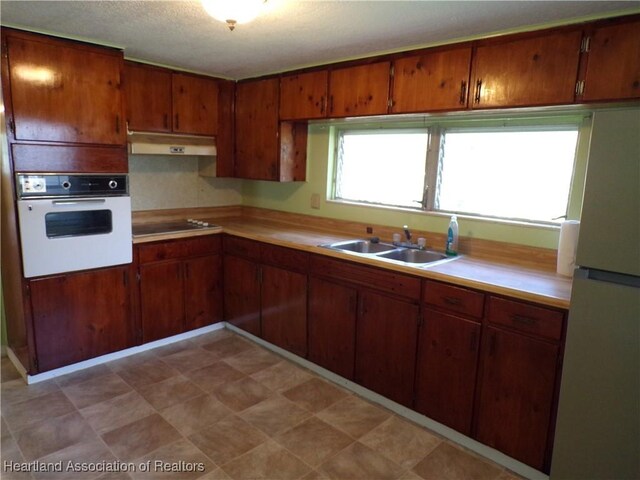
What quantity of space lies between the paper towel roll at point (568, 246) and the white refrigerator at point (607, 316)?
0.62 metres

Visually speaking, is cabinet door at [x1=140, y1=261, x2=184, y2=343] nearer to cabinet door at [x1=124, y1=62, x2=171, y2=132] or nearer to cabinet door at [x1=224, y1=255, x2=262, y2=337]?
cabinet door at [x1=224, y1=255, x2=262, y2=337]

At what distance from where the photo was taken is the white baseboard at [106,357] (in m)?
2.90

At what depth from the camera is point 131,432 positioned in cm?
240

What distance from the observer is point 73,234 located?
2846mm

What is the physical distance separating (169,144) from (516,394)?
2978 mm

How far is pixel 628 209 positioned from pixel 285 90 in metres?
2.57

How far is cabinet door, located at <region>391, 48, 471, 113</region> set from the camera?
2.44 m

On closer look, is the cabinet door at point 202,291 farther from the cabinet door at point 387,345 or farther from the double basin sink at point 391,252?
the cabinet door at point 387,345

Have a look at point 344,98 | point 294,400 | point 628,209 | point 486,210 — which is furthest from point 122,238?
point 628,209

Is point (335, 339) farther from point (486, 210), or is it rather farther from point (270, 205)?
point (270, 205)

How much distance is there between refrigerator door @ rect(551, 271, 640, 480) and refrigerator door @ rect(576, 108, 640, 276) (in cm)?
11

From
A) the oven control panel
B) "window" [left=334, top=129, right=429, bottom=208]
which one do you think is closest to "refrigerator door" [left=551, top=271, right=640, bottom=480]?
"window" [left=334, top=129, right=429, bottom=208]

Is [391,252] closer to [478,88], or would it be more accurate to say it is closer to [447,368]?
[447,368]

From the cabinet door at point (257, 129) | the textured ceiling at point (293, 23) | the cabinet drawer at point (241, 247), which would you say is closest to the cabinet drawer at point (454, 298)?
the textured ceiling at point (293, 23)
